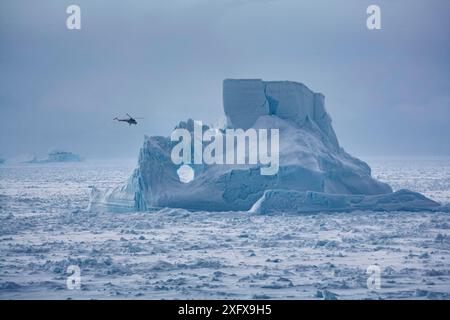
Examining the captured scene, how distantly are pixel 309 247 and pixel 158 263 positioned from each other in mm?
2946

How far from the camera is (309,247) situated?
491 inches

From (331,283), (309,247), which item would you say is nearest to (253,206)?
(309,247)

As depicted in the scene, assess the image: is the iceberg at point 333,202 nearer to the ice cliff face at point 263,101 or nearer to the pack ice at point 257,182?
the pack ice at point 257,182

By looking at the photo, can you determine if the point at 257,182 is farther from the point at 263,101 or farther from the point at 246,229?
the point at 246,229

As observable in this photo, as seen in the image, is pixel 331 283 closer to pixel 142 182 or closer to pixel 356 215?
A: pixel 356 215

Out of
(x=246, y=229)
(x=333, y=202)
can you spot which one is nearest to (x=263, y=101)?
(x=333, y=202)

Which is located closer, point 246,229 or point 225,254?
point 225,254

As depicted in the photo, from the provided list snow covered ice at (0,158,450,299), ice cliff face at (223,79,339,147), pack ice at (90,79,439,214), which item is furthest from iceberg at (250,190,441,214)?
ice cliff face at (223,79,339,147)

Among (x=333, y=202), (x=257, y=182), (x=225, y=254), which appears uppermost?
(x=257, y=182)

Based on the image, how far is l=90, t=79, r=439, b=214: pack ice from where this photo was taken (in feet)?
58.5

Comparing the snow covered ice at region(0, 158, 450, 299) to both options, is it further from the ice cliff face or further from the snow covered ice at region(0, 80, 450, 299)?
the ice cliff face

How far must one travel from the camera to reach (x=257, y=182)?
18172mm

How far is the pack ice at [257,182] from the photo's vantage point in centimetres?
1783

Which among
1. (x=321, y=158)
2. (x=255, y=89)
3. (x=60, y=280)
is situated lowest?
(x=60, y=280)
